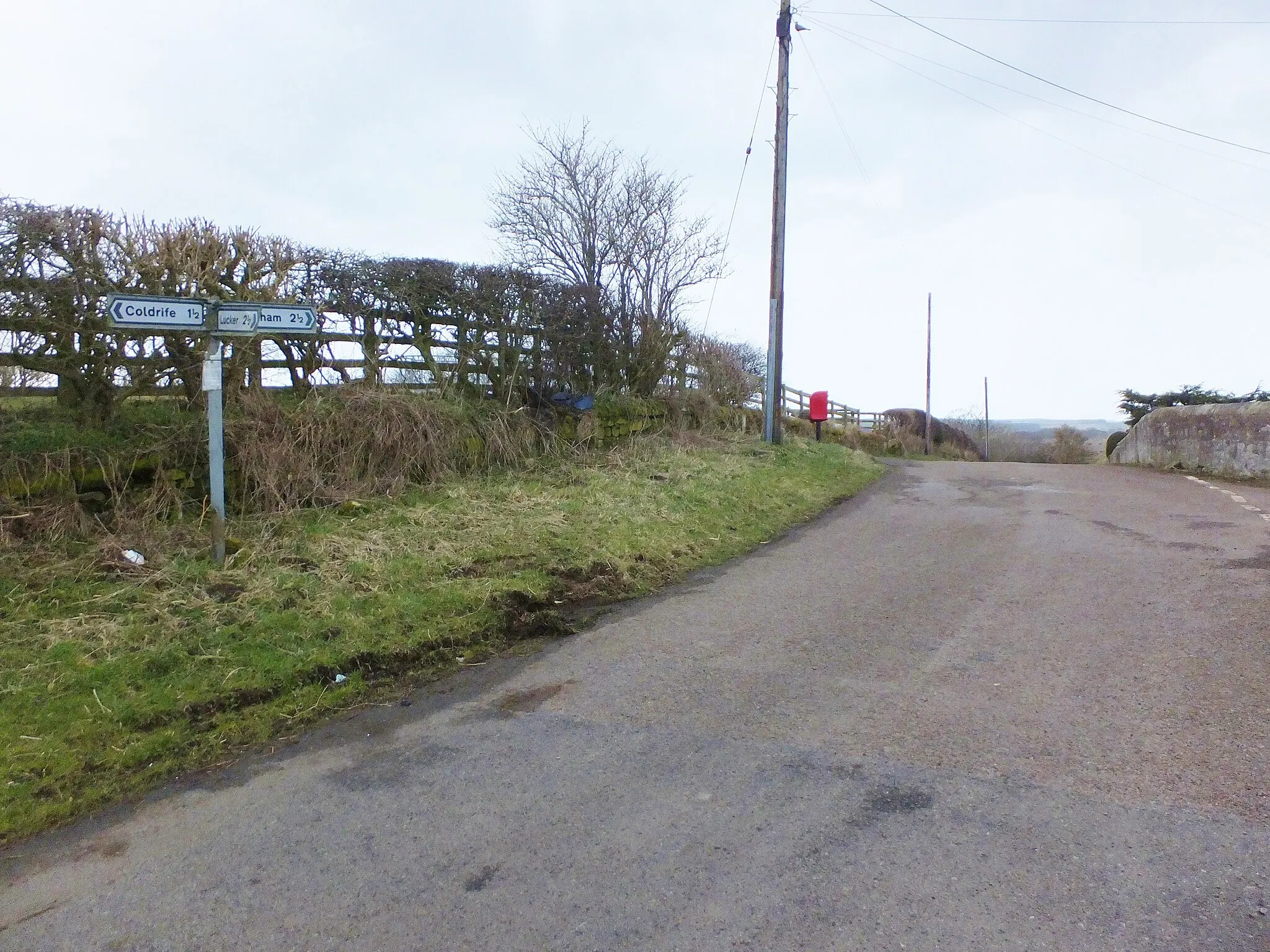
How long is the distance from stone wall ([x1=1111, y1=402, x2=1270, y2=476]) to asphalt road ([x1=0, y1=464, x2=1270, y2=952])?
9.86m

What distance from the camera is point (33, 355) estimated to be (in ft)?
23.1

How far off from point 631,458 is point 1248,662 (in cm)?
852

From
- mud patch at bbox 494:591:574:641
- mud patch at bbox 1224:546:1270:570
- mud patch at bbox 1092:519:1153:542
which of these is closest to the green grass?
mud patch at bbox 494:591:574:641

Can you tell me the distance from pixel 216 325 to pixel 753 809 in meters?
5.49

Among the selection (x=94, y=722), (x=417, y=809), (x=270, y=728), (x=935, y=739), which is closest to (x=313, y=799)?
(x=417, y=809)

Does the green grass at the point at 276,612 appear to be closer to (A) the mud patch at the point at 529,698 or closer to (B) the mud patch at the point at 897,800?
(A) the mud patch at the point at 529,698

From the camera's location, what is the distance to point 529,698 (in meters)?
4.95

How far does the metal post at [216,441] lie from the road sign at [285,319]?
1.25ft

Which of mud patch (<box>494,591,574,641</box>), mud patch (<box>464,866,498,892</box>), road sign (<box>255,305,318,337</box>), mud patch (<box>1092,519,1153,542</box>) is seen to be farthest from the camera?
mud patch (<box>1092,519,1153,542</box>)

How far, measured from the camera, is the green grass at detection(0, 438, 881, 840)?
14.0 feet

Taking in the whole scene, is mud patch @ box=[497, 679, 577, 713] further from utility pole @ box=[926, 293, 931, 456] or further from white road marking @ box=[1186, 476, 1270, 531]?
utility pole @ box=[926, 293, 931, 456]

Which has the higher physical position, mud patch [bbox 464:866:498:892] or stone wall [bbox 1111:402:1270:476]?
stone wall [bbox 1111:402:1270:476]

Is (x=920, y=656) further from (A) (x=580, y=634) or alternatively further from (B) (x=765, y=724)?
(A) (x=580, y=634)

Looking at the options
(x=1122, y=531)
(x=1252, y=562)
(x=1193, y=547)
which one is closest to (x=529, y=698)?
(x=1252, y=562)
